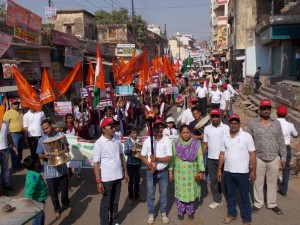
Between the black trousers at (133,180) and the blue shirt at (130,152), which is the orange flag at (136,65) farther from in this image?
the black trousers at (133,180)

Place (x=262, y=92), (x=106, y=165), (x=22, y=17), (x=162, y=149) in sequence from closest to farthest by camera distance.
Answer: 1. (x=106, y=165)
2. (x=162, y=149)
3. (x=22, y=17)
4. (x=262, y=92)

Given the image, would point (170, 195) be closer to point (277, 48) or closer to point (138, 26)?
point (277, 48)

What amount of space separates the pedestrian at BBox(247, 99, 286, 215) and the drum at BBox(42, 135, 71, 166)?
3.17 meters

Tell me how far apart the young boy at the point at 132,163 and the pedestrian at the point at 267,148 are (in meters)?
2.03

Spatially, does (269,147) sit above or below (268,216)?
above

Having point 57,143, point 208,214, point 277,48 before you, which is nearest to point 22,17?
point 57,143

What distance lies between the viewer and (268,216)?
5.25 meters

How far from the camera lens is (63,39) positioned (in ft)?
54.6

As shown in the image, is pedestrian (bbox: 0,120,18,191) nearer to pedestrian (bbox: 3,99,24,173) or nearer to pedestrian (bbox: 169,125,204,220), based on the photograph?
pedestrian (bbox: 3,99,24,173)

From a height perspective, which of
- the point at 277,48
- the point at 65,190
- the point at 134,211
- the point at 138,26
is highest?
the point at 138,26

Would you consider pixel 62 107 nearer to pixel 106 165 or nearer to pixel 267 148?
pixel 106 165

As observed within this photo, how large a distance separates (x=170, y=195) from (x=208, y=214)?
1049 mm

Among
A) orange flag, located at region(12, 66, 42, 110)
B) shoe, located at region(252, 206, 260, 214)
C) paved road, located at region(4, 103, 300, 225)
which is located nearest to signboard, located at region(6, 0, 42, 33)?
orange flag, located at region(12, 66, 42, 110)

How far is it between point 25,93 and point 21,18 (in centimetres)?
372
